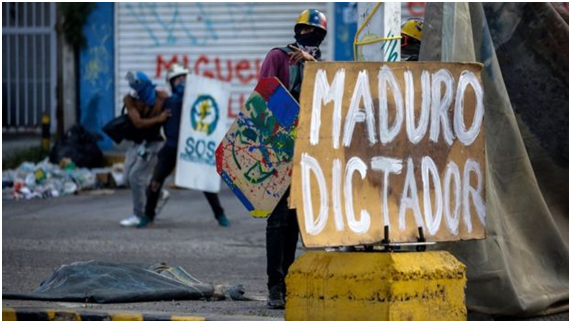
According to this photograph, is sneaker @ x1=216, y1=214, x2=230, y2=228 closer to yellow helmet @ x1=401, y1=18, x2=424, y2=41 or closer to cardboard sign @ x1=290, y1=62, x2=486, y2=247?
yellow helmet @ x1=401, y1=18, x2=424, y2=41

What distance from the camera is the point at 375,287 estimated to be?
218 inches

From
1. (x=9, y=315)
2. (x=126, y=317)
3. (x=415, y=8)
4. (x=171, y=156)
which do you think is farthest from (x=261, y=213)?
(x=415, y=8)

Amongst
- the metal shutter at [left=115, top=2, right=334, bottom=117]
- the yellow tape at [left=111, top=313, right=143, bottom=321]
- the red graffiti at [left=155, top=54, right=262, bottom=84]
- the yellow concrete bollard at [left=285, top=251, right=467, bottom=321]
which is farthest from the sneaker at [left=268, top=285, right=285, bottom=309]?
the red graffiti at [left=155, top=54, right=262, bottom=84]

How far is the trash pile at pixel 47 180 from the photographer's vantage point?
1531 centimetres

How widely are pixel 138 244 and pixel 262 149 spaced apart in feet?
15.0

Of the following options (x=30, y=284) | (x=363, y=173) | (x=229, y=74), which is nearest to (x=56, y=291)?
(x=30, y=284)

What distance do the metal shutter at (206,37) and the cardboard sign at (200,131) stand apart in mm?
4802

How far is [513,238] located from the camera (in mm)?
6910

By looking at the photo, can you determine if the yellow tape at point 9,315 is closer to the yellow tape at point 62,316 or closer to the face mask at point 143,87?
the yellow tape at point 62,316

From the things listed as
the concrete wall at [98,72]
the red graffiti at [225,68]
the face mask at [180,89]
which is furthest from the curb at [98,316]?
the concrete wall at [98,72]

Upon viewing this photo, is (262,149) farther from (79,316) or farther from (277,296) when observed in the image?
(79,316)

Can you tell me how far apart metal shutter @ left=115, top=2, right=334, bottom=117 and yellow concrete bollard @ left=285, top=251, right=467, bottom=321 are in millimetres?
11678

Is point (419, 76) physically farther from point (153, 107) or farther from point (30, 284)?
point (153, 107)

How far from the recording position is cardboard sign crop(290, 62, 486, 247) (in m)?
5.50
